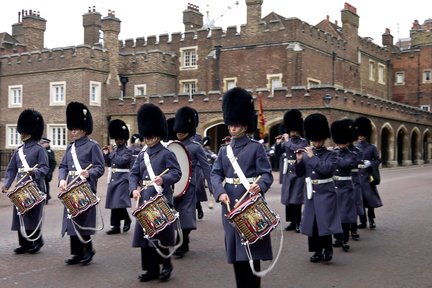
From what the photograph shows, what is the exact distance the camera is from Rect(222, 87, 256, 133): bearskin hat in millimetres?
6121

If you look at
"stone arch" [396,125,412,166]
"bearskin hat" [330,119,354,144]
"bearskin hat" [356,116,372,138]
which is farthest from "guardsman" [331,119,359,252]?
"stone arch" [396,125,412,166]

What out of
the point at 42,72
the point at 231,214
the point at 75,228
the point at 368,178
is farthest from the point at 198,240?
the point at 42,72

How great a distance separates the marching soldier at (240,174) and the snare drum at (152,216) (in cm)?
74

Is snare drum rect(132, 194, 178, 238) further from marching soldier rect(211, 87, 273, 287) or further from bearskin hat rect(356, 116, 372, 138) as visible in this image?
bearskin hat rect(356, 116, 372, 138)

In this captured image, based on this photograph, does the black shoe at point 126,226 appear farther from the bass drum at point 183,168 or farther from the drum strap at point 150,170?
the drum strap at point 150,170

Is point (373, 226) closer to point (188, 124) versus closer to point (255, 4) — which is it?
point (188, 124)

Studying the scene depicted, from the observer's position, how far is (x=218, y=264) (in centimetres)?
758

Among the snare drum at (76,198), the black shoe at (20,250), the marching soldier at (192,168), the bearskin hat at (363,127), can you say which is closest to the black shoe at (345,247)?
the marching soldier at (192,168)

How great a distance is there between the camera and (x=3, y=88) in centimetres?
3550

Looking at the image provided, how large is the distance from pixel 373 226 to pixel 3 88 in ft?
98.7

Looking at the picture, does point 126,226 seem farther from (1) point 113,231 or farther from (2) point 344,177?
(2) point 344,177

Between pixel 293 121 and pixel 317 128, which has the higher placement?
pixel 293 121

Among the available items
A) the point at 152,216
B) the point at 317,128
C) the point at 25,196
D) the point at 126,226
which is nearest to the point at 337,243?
the point at 317,128

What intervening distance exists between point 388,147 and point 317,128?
2812 centimetres
